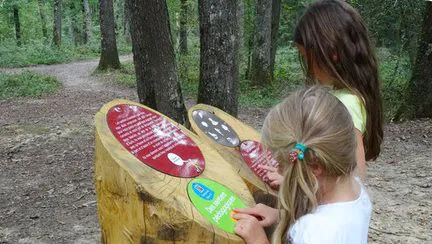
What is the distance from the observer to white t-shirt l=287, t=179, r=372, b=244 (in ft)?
4.84

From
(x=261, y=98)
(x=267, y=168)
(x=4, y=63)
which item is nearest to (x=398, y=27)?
(x=261, y=98)

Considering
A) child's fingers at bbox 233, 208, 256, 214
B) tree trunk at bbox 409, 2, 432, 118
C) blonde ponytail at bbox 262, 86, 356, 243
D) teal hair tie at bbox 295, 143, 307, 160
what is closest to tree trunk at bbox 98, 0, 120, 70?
tree trunk at bbox 409, 2, 432, 118

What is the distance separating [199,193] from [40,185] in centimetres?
354

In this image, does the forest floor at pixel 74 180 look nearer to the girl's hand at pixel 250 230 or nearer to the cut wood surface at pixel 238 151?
the cut wood surface at pixel 238 151

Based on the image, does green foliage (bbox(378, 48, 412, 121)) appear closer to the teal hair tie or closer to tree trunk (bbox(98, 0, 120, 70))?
the teal hair tie

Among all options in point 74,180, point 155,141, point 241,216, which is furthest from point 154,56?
point 241,216

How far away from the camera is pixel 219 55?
15.2 ft

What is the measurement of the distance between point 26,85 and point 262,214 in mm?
11419

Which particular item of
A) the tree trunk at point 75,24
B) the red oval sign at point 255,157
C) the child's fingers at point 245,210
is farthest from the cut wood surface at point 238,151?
the tree trunk at point 75,24

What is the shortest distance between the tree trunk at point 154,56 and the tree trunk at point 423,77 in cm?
433

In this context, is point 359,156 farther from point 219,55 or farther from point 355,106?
point 219,55

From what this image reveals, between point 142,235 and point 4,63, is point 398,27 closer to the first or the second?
point 142,235

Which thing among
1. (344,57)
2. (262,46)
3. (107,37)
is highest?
(344,57)

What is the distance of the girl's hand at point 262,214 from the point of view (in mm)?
1908
